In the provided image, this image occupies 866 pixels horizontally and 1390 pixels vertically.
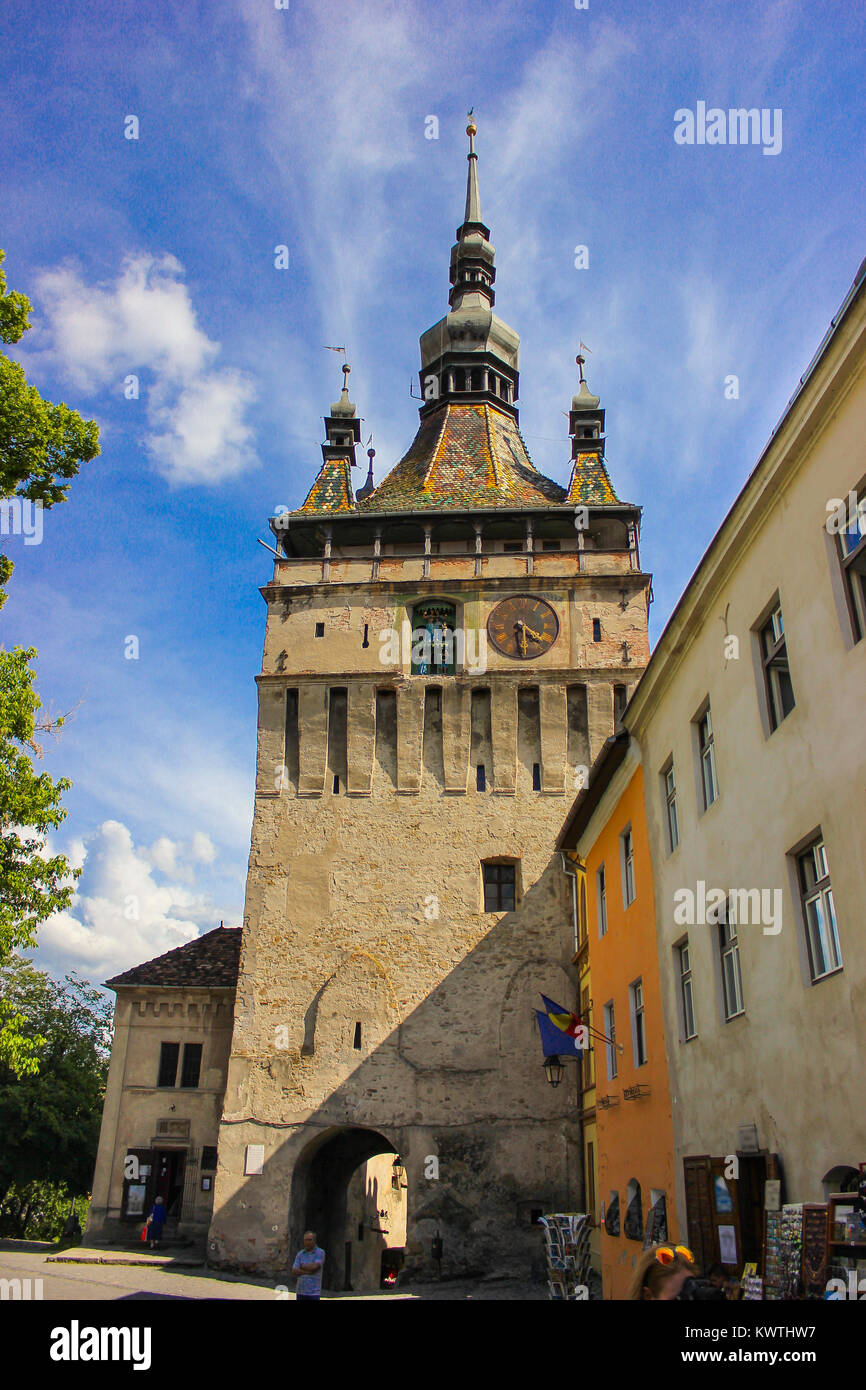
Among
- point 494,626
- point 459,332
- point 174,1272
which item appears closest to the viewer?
point 174,1272

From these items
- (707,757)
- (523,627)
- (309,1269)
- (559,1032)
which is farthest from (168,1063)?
(707,757)

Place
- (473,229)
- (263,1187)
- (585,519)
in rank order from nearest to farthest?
(263,1187) < (585,519) < (473,229)

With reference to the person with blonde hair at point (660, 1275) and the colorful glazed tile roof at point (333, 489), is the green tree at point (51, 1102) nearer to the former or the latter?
the colorful glazed tile roof at point (333, 489)

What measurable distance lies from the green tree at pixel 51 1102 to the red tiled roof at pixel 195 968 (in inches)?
204

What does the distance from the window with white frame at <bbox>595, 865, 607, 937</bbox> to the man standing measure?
830 centimetres

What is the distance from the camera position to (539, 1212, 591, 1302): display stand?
15.9 metres

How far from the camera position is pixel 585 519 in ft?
94.7

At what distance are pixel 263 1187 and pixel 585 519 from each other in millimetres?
19437

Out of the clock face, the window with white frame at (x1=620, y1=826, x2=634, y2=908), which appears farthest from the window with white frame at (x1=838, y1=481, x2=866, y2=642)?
the clock face

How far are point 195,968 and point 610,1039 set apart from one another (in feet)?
46.7

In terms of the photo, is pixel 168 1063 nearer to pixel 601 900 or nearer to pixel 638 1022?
pixel 601 900

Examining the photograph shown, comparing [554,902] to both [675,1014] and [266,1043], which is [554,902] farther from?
[675,1014]

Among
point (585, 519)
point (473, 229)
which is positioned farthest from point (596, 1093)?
point (473, 229)

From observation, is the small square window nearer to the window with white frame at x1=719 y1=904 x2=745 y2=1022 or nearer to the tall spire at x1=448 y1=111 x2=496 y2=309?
the window with white frame at x1=719 y1=904 x2=745 y2=1022
